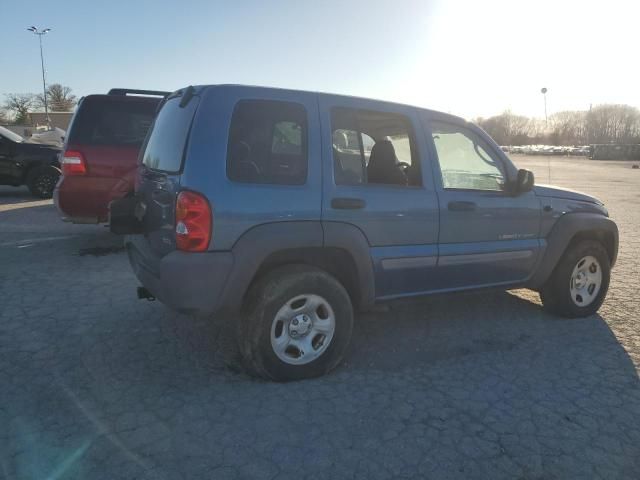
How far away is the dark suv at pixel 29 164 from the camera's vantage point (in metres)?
11.4

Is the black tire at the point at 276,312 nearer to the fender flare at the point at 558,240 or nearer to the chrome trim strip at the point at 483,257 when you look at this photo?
the chrome trim strip at the point at 483,257

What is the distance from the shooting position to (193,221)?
9.32 ft

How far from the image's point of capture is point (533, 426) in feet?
9.22

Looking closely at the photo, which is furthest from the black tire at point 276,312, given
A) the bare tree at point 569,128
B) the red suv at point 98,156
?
the bare tree at point 569,128

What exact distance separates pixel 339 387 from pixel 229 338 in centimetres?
115

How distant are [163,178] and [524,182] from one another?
2.90 m

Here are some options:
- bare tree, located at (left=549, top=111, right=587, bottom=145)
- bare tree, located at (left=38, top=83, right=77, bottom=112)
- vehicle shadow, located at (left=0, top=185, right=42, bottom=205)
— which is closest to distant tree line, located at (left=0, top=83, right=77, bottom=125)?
bare tree, located at (left=38, top=83, right=77, bottom=112)

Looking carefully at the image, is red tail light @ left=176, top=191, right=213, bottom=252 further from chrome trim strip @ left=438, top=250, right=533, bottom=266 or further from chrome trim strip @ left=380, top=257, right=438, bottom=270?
chrome trim strip @ left=438, top=250, right=533, bottom=266

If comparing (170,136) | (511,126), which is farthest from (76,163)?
(511,126)

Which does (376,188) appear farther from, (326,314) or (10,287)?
(10,287)

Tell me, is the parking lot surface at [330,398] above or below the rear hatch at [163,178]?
below

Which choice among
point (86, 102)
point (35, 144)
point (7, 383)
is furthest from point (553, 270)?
point (35, 144)

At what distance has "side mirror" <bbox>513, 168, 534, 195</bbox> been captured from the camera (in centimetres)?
405

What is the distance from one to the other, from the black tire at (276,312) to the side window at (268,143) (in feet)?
2.08
